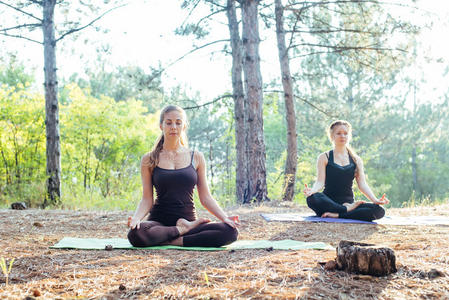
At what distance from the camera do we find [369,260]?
93.5 inches

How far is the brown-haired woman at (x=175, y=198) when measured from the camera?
11.5 ft

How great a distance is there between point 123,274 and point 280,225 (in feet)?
9.04

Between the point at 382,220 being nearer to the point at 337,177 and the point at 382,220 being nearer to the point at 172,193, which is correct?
the point at 337,177

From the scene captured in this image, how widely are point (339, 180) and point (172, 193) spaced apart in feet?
8.55

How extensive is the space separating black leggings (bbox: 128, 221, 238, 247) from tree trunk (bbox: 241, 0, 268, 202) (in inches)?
170

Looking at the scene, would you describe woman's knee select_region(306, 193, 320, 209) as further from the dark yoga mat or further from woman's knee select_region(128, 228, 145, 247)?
woman's knee select_region(128, 228, 145, 247)

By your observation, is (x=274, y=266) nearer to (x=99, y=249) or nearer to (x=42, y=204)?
(x=99, y=249)

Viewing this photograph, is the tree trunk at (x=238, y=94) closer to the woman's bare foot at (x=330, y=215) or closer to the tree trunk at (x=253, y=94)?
the tree trunk at (x=253, y=94)

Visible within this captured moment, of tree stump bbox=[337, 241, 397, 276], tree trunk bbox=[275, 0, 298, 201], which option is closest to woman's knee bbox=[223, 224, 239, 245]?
tree stump bbox=[337, 241, 397, 276]

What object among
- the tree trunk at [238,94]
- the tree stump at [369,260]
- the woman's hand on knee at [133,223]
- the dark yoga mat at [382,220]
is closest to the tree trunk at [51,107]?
the tree trunk at [238,94]

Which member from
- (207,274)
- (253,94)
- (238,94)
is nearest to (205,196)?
(207,274)

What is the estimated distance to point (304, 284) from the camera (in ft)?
7.10

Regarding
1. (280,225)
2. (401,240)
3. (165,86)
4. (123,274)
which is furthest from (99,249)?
(165,86)

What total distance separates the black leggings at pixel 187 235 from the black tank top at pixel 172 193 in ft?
0.41
